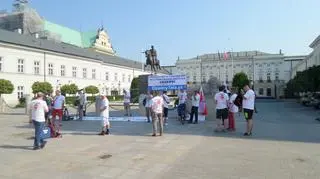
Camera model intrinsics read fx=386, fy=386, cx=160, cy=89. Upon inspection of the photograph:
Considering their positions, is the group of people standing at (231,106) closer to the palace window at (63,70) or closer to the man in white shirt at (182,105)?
the man in white shirt at (182,105)

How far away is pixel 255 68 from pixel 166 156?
120011 millimetres

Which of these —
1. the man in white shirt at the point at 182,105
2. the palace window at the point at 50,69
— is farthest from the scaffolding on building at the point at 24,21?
the man in white shirt at the point at 182,105

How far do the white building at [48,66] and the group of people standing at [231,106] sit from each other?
2879 cm

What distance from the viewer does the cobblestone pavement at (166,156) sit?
326 inches

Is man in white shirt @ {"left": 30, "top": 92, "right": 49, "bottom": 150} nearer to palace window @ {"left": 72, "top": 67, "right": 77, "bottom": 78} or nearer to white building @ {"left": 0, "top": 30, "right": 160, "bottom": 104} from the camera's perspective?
white building @ {"left": 0, "top": 30, "right": 160, "bottom": 104}

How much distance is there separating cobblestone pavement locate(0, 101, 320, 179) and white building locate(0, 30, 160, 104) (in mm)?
30716

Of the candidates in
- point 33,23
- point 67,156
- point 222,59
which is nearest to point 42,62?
point 33,23

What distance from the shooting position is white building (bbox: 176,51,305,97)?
4835 inches

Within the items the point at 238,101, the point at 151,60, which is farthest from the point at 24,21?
the point at 238,101

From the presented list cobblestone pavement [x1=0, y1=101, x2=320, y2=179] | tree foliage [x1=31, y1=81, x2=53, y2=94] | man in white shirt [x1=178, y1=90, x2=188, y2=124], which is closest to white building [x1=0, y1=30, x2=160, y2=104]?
tree foliage [x1=31, y1=81, x2=53, y2=94]

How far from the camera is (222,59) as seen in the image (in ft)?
424

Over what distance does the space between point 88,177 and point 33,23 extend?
83.8m

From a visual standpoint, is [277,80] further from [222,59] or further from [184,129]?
[184,129]

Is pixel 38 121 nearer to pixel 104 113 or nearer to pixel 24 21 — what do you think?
pixel 104 113
